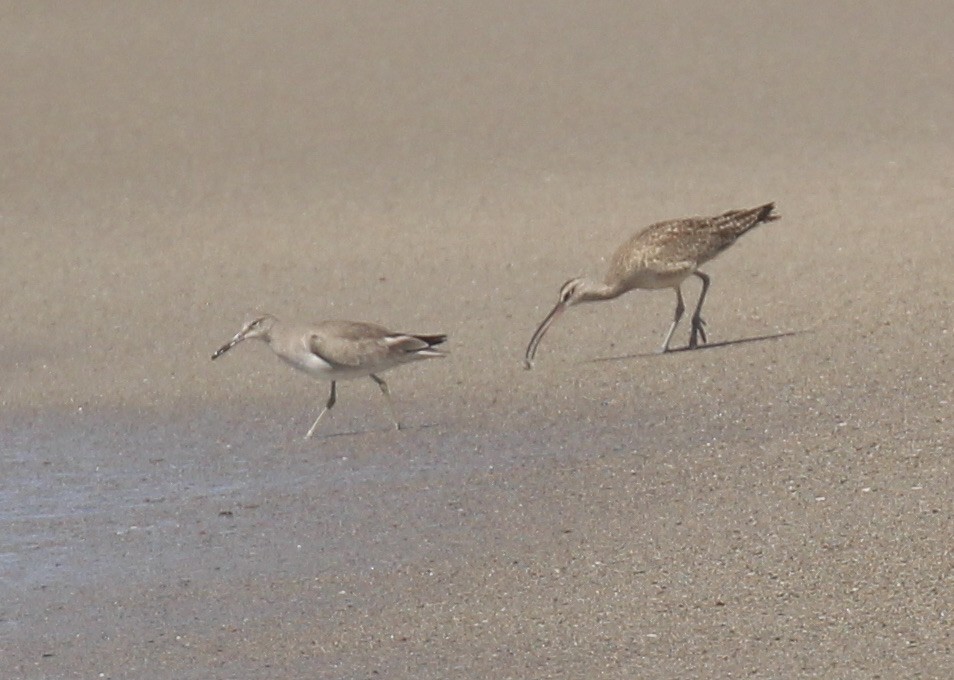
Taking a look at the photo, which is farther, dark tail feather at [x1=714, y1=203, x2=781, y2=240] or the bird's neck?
dark tail feather at [x1=714, y1=203, x2=781, y2=240]

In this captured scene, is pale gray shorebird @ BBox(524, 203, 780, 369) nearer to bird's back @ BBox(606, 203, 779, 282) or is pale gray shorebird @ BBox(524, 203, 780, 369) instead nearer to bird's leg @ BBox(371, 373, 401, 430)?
bird's back @ BBox(606, 203, 779, 282)

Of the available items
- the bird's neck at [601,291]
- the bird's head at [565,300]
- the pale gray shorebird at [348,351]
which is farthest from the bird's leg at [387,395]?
the bird's neck at [601,291]

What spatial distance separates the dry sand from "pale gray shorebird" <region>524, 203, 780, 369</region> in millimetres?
312

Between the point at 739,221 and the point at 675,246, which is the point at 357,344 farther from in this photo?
the point at 739,221

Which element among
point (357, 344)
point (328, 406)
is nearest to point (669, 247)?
point (357, 344)

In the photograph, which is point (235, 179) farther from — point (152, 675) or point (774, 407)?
point (152, 675)

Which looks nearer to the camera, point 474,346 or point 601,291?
point 601,291

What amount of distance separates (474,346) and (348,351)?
1.82 meters

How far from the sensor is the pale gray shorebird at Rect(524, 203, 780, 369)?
1191 cm

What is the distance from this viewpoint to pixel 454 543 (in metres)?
8.40

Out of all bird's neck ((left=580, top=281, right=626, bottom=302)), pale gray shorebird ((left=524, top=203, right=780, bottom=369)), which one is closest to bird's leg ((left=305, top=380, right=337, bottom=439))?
pale gray shorebird ((left=524, top=203, right=780, bottom=369))

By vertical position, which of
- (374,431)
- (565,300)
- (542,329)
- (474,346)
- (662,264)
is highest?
(662,264)

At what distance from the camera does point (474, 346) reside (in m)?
12.3

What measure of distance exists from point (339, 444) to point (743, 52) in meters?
10.6
